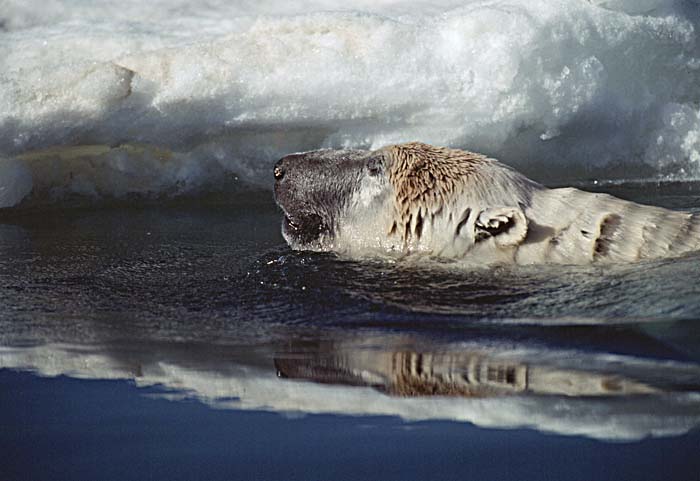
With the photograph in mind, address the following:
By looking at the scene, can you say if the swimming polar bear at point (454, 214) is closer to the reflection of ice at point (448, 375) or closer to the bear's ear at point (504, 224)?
the bear's ear at point (504, 224)

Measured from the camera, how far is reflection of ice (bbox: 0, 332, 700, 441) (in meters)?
3.02

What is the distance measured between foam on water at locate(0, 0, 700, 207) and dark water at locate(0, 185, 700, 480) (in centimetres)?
125

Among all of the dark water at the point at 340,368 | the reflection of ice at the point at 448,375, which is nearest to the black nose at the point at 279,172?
the dark water at the point at 340,368

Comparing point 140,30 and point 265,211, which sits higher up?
point 140,30

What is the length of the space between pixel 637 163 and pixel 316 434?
5643 mm

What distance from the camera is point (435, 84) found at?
22.5ft

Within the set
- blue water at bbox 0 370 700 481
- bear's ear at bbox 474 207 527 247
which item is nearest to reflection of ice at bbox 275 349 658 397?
blue water at bbox 0 370 700 481

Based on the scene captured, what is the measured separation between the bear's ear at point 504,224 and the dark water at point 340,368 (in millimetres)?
153

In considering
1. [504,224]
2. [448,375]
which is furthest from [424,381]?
[504,224]

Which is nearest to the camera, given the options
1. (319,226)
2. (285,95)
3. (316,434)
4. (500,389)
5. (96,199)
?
(316,434)

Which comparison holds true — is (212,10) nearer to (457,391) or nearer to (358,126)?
(358,126)

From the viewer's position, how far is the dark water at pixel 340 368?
9.17 feet

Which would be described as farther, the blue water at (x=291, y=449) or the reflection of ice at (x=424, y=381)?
the reflection of ice at (x=424, y=381)

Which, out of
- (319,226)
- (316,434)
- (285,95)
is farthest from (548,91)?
(316,434)
